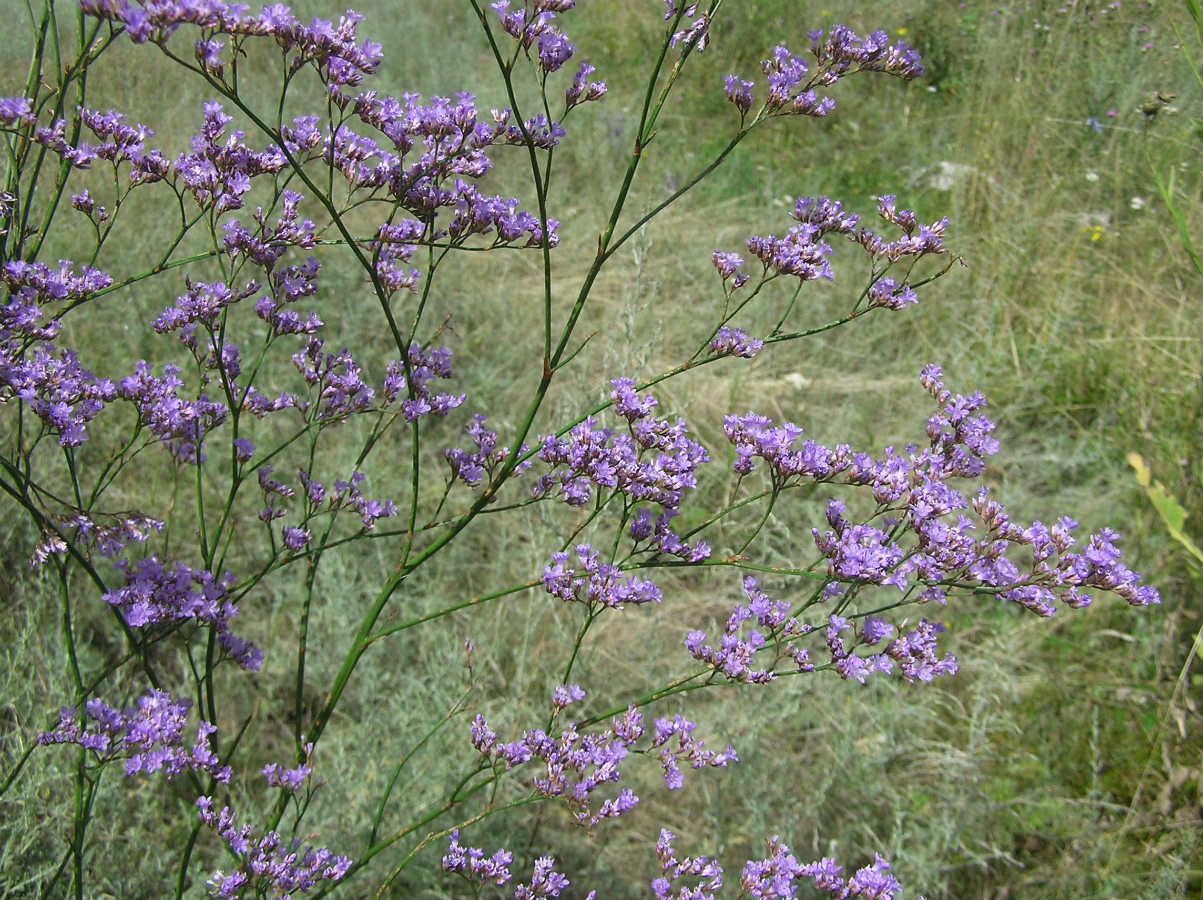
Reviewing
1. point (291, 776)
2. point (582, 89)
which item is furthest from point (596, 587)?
point (582, 89)

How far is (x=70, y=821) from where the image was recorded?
2.13 meters

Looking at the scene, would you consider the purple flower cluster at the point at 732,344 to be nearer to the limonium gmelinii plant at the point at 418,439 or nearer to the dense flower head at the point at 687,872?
the limonium gmelinii plant at the point at 418,439

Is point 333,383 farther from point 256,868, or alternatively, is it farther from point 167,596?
point 256,868

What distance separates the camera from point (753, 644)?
1340 millimetres

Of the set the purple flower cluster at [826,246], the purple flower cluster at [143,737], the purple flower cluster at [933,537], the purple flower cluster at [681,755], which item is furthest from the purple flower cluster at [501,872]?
the purple flower cluster at [826,246]

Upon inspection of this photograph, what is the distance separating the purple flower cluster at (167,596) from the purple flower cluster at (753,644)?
2.32 feet

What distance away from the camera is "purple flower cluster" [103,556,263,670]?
4.20 ft

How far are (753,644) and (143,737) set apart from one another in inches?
34.4

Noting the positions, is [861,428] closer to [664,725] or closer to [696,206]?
[696,206]

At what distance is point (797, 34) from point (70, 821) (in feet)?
24.3

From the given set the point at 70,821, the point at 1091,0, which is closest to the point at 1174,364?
the point at 1091,0

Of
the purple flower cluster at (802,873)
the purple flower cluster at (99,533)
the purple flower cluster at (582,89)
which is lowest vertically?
the purple flower cluster at (802,873)

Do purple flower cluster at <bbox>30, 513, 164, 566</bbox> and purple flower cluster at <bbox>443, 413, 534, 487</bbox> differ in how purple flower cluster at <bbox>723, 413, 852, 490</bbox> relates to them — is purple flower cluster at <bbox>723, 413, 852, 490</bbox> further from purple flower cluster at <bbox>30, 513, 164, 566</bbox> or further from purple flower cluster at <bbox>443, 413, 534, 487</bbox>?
purple flower cluster at <bbox>30, 513, 164, 566</bbox>

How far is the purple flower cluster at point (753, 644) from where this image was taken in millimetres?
1295
